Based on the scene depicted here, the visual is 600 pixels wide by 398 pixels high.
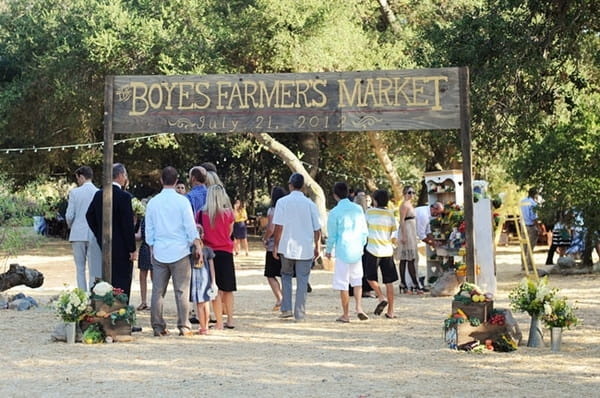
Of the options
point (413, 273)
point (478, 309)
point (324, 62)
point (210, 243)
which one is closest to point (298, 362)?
point (478, 309)

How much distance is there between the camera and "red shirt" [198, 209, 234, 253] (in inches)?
419

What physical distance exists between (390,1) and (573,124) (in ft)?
53.3

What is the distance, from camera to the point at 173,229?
9.94 m

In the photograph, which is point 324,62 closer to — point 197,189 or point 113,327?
point 197,189

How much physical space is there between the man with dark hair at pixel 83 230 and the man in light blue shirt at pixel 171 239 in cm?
151

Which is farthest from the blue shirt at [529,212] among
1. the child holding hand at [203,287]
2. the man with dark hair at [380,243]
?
the child holding hand at [203,287]

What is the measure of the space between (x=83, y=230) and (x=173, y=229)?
190 cm

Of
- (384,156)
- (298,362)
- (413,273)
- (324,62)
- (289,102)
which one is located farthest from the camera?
(384,156)

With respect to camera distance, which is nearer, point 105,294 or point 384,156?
point 105,294

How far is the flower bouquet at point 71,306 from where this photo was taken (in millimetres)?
9727

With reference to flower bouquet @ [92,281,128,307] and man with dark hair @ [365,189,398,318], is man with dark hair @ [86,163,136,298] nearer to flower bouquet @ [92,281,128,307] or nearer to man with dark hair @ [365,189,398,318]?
flower bouquet @ [92,281,128,307]

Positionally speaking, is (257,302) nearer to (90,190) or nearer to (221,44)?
(90,190)

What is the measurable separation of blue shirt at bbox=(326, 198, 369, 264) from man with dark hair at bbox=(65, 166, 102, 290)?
2.81 metres

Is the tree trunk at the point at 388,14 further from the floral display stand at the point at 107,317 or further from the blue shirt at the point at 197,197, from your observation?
the floral display stand at the point at 107,317
